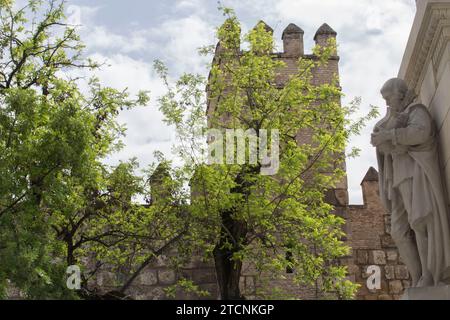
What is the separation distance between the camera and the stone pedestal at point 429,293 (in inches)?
204

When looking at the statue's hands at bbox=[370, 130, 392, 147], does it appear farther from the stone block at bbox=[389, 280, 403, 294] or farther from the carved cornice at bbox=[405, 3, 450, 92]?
the stone block at bbox=[389, 280, 403, 294]

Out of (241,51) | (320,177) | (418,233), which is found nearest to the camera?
(418,233)

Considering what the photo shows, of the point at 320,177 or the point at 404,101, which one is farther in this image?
the point at 320,177

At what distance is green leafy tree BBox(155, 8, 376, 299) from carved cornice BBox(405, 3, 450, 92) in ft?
21.4

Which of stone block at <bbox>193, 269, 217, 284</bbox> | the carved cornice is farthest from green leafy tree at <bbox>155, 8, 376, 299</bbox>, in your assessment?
the carved cornice

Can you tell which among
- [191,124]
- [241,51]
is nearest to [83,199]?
[191,124]

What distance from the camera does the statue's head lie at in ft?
20.4

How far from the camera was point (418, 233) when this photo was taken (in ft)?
18.7

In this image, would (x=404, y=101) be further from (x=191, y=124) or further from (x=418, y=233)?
(x=191, y=124)

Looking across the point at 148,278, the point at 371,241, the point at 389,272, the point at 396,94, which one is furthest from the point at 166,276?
the point at 396,94

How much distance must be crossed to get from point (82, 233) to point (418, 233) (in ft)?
29.1

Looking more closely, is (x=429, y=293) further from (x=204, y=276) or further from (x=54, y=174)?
(x=204, y=276)

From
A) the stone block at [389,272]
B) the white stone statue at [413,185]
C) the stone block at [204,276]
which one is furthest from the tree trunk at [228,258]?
the white stone statue at [413,185]
